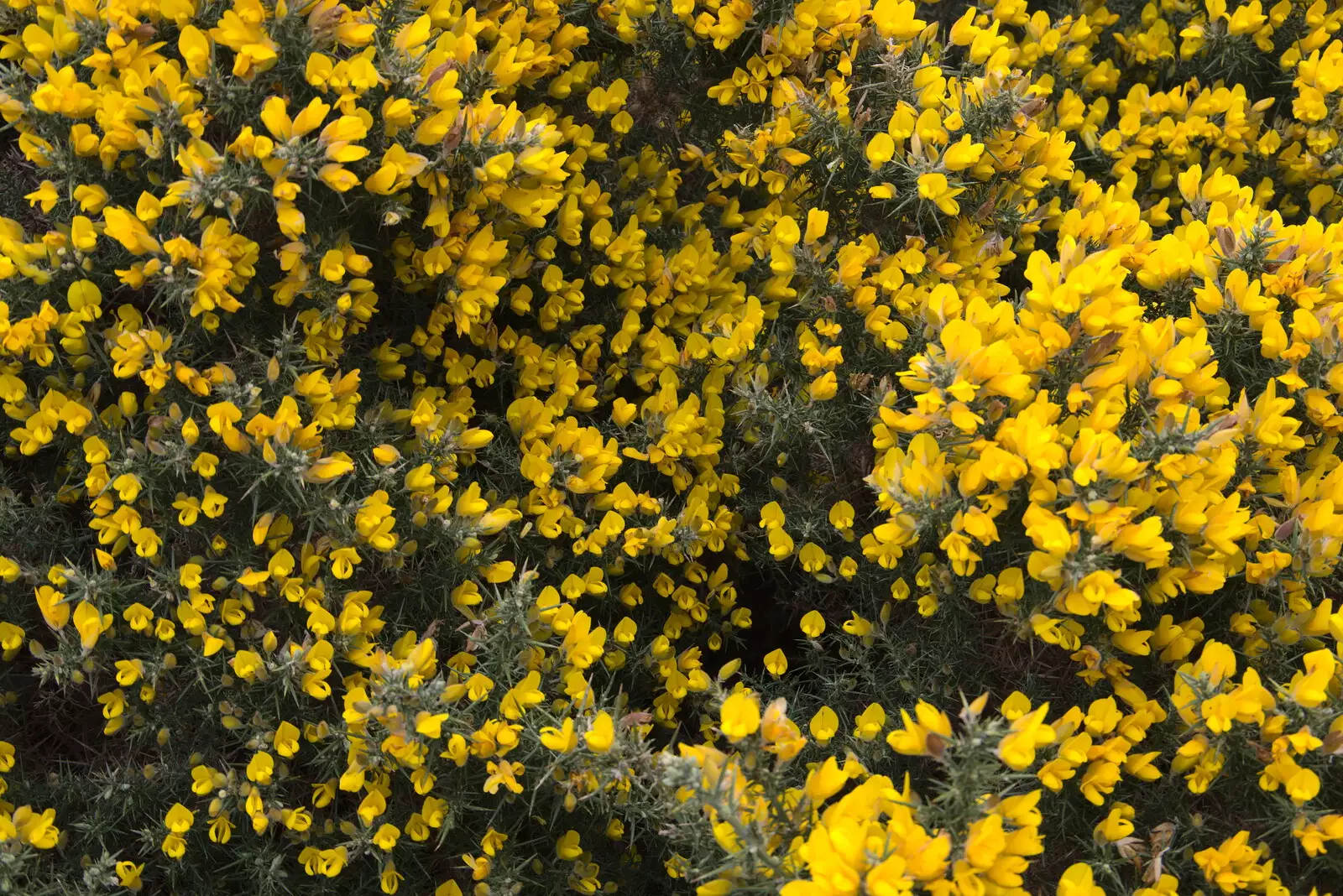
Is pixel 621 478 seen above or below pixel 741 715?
below

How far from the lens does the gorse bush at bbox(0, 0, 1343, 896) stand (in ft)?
6.45

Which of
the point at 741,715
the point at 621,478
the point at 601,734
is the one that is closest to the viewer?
the point at 741,715

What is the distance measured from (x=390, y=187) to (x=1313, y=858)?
2062 millimetres

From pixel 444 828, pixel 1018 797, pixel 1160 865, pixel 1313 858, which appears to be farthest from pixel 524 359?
pixel 1313 858

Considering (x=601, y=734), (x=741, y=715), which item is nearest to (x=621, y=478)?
(x=601, y=734)

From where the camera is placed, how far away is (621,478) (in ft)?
8.89

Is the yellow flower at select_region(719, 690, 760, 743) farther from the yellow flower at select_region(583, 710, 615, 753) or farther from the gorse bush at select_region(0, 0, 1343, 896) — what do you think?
the yellow flower at select_region(583, 710, 615, 753)

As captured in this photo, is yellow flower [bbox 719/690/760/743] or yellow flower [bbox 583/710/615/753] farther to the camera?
yellow flower [bbox 583/710/615/753]

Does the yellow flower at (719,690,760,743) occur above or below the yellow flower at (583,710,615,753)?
above

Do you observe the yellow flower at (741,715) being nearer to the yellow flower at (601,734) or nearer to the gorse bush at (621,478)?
the gorse bush at (621,478)

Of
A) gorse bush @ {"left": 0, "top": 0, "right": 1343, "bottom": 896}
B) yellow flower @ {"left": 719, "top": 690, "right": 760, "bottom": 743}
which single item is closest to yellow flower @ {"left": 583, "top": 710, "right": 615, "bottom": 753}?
gorse bush @ {"left": 0, "top": 0, "right": 1343, "bottom": 896}

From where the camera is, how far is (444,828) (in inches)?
80.9

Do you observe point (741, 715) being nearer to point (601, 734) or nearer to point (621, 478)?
point (601, 734)

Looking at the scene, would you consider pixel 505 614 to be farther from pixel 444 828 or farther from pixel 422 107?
pixel 422 107
